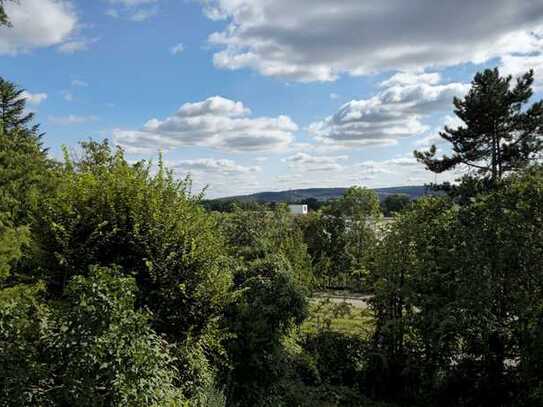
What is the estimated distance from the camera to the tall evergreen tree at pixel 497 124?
1908 centimetres

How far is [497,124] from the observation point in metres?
19.7

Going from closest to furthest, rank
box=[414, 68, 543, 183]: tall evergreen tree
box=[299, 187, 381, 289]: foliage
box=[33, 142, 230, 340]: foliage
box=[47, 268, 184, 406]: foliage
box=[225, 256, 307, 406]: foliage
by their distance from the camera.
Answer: box=[47, 268, 184, 406]: foliage, box=[33, 142, 230, 340]: foliage, box=[225, 256, 307, 406]: foliage, box=[414, 68, 543, 183]: tall evergreen tree, box=[299, 187, 381, 289]: foliage

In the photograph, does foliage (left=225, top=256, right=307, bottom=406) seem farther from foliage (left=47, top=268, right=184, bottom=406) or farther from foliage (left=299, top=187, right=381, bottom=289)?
foliage (left=299, top=187, right=381, bottom=289)

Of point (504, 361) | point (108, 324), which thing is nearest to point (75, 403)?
point (108, 324)

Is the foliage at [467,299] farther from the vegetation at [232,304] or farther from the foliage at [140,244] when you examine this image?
the foliage at [140,244]

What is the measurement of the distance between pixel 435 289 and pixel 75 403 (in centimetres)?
769

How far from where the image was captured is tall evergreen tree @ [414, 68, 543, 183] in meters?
19.1

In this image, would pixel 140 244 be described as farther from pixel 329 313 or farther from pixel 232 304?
pixel 329 313

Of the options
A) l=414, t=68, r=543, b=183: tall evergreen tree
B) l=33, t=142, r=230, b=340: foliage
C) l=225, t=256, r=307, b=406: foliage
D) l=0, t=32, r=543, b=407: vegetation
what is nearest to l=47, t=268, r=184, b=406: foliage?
l=0, t=32, r=543, b=407: vegetation

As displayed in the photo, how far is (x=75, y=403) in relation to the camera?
465cm

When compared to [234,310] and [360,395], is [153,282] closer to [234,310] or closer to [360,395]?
[234,310]

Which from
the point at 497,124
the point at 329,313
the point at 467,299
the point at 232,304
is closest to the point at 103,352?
the point at 232,304

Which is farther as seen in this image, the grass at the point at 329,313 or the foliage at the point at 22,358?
the grass at the point at 329,313

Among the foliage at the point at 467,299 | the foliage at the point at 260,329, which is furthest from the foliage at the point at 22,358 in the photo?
the foliage at the point at 467,299
